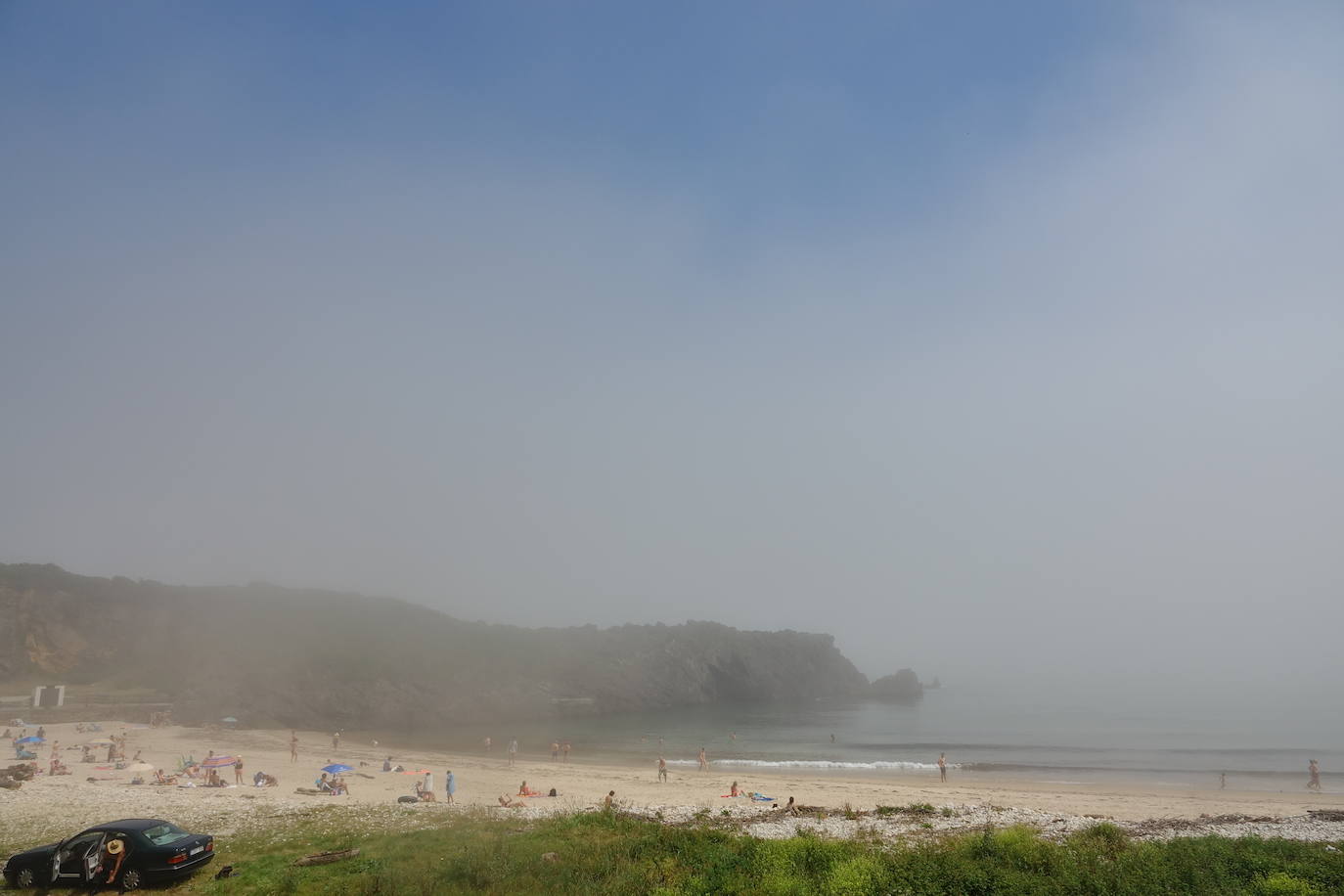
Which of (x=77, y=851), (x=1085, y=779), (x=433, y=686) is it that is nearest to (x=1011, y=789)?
(x=1085, y=779)

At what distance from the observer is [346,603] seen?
139 m

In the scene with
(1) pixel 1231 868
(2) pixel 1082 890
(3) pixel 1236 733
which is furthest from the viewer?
(3) pixel 1236 733

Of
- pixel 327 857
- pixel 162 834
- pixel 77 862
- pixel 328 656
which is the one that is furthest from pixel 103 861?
pixel 328 656

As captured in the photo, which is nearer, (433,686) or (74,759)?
(74,759)

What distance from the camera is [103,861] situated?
1756 cm

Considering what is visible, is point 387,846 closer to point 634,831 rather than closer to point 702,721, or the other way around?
point 634,831

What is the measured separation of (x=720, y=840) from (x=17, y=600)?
352 ft

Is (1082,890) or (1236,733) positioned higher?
(1082,890)

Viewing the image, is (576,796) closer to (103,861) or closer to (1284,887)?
(103,861)

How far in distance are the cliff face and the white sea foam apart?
5022cm

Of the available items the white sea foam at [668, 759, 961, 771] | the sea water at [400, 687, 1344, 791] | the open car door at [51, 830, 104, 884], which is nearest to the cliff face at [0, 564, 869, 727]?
the sea water at [400, 687, 1344, 791]

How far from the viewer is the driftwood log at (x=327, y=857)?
776 inches

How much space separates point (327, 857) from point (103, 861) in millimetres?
5044

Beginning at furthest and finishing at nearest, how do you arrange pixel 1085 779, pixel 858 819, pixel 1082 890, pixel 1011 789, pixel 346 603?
pixel 346 603
pixel 1085 779
pixel 1011 789
pixel 858 819
pixel 1082 890
